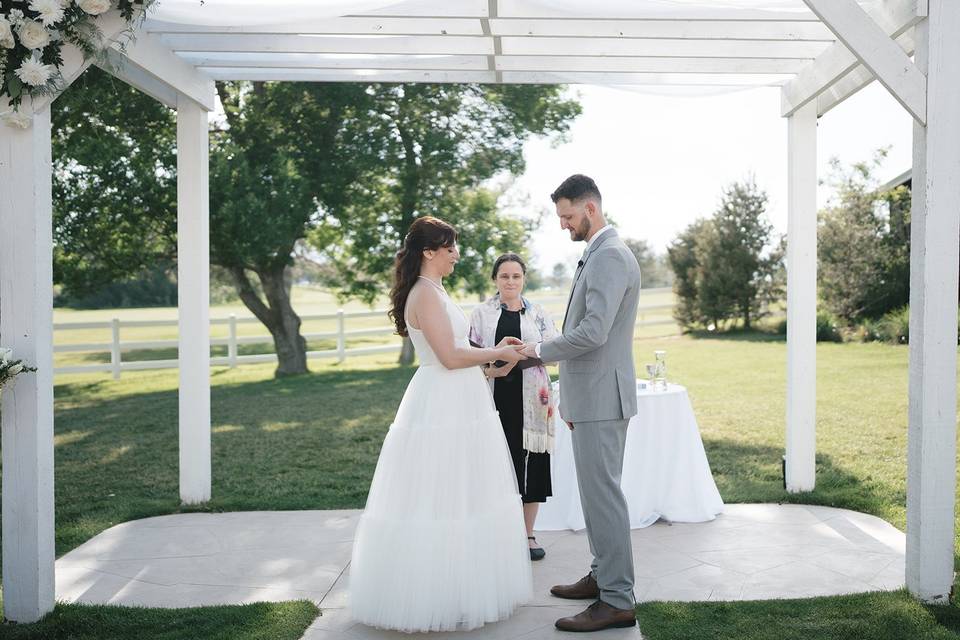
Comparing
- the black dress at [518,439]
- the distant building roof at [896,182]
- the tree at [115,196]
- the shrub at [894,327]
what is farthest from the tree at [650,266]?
the black dress at [518,439]

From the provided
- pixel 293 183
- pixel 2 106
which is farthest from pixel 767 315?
pixel 2 106

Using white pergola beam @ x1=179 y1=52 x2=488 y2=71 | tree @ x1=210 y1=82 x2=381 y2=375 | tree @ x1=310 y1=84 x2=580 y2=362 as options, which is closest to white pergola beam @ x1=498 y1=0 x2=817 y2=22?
white pergola beam @ x1=179 y1=52 x2=488 y2=71

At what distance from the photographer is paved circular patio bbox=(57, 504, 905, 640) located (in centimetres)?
414

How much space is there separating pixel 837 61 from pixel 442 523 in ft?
12.0

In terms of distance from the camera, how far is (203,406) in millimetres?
5918

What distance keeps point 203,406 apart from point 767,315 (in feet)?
60.6

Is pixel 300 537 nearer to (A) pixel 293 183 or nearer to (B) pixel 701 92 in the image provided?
(B) pixel 701 92

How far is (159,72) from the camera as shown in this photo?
5059mm

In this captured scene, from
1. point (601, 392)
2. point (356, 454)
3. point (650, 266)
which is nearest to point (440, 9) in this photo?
point (601, 392)

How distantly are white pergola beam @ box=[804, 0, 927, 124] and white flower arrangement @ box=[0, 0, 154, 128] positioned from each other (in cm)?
307

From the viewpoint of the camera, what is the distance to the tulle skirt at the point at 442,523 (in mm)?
3531

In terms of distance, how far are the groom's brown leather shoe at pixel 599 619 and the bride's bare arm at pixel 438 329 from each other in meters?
1.22

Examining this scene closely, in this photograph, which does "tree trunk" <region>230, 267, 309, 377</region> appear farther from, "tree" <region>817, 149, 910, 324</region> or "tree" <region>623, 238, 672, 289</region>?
"tree" <region>623, 238, 672, 289</region>

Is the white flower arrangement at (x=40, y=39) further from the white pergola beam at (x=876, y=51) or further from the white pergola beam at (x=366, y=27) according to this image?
the white pergola beam at (x=876, y=51)
